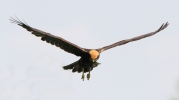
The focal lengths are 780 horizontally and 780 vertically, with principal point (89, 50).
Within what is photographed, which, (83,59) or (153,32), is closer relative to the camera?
(83,59)

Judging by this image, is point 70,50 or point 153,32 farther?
point 153,32

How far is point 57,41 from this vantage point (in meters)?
25.7

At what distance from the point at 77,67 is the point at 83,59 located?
2.43ft

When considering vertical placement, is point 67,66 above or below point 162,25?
below

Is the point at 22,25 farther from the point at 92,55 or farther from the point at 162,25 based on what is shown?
the point at 162,25

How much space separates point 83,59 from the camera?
83.9 feet

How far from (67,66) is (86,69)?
3.15 ft

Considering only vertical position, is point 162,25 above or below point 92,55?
above

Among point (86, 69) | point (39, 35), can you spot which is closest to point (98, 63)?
point (86, 69)

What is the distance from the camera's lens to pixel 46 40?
83.6ft

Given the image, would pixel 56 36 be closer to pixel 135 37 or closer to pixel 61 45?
pixel 61 45

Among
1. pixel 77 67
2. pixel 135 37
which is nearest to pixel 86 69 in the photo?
pixel 77 67

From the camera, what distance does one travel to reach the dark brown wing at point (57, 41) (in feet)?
81.7

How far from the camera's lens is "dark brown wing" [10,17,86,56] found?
2489cm
